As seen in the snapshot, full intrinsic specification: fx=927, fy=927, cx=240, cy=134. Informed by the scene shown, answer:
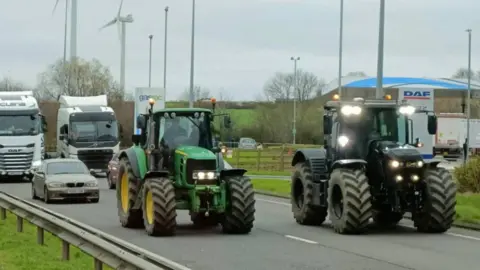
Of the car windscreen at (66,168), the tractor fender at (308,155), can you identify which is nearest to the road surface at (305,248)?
the tractor fender at (308,155)

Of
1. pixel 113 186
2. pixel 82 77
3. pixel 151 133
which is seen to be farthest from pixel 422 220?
pixel 82 77

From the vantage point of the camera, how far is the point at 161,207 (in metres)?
17.5

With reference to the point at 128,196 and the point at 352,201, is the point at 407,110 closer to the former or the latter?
the point at 352,201

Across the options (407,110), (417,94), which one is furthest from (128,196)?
(417,94)

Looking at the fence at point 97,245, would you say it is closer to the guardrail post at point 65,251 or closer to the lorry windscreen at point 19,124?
the guardrail post at point 65,251

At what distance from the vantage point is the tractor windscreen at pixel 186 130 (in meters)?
19.2

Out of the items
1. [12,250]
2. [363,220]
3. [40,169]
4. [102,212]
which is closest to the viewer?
[12,250]

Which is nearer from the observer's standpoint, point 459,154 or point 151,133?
point 151,133

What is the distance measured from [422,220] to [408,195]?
1.89ft

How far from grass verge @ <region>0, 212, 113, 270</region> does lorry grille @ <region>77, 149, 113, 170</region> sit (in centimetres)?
2632

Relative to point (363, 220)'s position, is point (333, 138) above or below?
above

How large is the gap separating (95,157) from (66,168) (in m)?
14.7

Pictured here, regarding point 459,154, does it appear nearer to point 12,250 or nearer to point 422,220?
point 422,220

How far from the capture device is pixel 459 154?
76.8 metres
